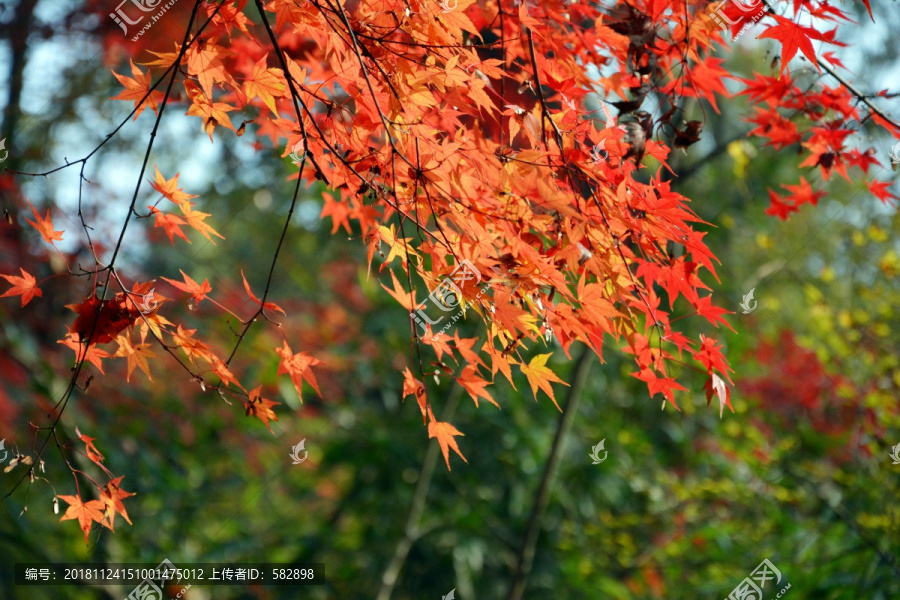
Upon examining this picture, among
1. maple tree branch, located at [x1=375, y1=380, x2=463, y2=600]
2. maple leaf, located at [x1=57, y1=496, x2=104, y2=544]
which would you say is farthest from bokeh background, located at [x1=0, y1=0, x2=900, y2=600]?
maple leaf, located at [x1=57, y1=496, x2=104, y2=544]

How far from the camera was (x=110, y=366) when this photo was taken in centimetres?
475

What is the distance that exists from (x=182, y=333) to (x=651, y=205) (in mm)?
930

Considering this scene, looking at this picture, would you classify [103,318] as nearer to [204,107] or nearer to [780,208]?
[204,107]

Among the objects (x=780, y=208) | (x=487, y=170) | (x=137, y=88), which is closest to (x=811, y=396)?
(x=780, y=208)

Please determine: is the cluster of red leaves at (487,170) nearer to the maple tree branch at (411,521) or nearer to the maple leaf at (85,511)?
the maple leaf at (85,511)

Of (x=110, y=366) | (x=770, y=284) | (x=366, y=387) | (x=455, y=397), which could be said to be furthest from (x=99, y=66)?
(x=770, y=284)

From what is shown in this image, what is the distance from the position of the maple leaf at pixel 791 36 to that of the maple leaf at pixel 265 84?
2.67 feet

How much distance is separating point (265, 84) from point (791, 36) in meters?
0.89

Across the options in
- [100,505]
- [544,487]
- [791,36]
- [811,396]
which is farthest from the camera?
[811,396]

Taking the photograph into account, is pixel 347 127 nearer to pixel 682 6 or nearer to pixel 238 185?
pixel 682 6

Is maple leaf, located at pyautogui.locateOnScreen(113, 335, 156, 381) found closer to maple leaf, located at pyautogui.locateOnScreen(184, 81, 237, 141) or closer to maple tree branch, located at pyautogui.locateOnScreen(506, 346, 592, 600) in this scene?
maple leaf, located at pyautogui.locateOnScreen(184, 81, 237, 141)

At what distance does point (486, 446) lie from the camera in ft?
11.3

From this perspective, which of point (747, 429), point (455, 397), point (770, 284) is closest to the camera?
point (455, 397)

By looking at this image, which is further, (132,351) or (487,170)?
(132,351)
